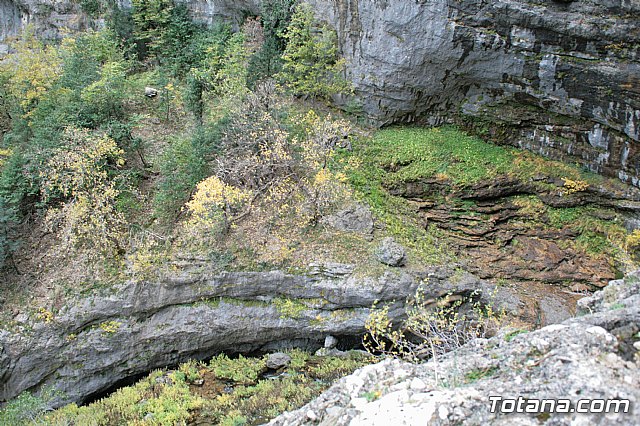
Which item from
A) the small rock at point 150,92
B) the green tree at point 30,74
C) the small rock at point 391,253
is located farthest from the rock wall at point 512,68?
the green tree at point 30,74

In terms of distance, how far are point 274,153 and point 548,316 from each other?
34.2ft

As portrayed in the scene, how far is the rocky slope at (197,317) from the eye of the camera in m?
13.0

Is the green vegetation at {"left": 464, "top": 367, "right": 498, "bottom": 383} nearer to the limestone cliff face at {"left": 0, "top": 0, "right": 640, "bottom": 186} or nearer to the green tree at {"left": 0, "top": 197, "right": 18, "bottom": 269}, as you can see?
the limestone cliff face at {"left": 0, "top": 0, "right": 640, "bottom": 186}

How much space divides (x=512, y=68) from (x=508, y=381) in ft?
42.7

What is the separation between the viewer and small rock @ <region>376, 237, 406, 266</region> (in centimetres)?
1352

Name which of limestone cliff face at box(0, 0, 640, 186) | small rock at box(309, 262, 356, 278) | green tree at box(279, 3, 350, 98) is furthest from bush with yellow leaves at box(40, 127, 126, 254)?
limestone cliff face at box(0, 0, 640, 186)

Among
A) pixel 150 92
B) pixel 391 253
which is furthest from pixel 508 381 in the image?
pixel 150 92

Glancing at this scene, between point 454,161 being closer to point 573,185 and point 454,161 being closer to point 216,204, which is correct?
point 573,185

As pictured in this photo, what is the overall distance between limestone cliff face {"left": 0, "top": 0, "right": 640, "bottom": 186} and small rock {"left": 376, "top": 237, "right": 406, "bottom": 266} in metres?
6.59

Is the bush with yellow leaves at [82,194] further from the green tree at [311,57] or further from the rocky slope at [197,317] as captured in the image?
the green tree at [311,57]

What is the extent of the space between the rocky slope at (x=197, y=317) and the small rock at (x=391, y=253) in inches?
19.0

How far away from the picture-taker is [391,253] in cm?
1355

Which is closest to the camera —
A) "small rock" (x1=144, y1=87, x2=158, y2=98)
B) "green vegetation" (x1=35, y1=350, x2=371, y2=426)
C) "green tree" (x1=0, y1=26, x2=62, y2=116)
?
"green vegetation" (x1=35, y1=350, x2=371, y2=426)

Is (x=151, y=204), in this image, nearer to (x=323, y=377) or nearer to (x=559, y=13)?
(x=323, y=377)
